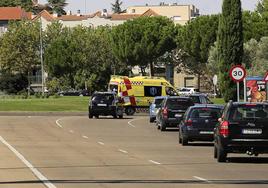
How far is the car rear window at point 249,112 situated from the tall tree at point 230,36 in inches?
1508

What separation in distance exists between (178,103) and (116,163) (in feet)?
68.5

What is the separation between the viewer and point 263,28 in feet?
332

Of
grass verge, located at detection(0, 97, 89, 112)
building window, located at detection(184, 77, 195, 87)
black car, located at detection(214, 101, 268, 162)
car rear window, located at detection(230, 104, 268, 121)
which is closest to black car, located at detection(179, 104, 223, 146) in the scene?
car rear window, located at detection(230, 104, 268, 121)

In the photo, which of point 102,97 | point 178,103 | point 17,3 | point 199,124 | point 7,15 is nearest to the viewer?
point 199,124

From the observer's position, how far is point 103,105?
58.6 meters

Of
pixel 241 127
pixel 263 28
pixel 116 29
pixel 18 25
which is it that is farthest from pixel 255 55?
pixel 241 127

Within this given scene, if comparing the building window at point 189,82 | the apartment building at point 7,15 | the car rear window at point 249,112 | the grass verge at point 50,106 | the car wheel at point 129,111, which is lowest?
the building window at point 189,82

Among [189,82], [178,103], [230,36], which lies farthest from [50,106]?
[189,82]

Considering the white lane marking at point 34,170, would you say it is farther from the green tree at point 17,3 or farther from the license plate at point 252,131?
the green tree at point 17,3

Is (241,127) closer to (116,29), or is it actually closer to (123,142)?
(123,142)

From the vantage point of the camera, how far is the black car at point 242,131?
2403cm

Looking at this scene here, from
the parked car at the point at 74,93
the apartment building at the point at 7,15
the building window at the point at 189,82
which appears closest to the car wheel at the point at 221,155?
the parked car at the point at 74,93

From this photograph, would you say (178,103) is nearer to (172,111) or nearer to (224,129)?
(172,111)

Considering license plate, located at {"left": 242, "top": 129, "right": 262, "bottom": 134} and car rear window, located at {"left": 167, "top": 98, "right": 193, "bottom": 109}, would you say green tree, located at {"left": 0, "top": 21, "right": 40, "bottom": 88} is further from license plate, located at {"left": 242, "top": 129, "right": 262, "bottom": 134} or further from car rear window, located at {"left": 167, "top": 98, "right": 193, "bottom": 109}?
license plate, located at {"left": 242, "top": 129, "right": 262, "bottom": 134}
